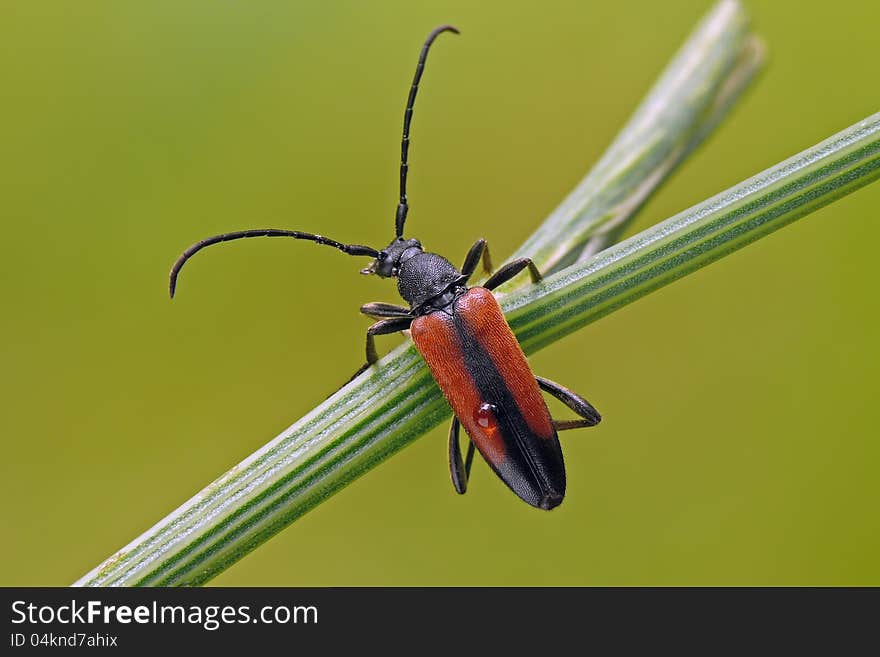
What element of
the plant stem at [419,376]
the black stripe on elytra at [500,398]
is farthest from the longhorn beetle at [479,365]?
the plant stem at [419,376]

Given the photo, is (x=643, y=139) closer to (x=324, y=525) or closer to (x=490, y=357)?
(x=490, y=357)

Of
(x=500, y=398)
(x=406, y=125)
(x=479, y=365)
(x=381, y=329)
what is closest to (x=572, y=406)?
(x=500, y=398)

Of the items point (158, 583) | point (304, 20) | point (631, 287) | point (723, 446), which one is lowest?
point (158, 583)

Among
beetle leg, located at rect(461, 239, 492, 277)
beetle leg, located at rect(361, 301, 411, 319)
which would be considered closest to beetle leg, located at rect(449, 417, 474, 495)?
beetle leg, located at rect(361, 301, 411, 319)

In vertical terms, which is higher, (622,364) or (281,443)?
(622,364)

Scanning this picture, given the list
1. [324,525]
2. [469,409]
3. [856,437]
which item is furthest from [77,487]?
[856,437]

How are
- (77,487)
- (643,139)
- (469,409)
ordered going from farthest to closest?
(77,487)
(469,409)
(643,139)
